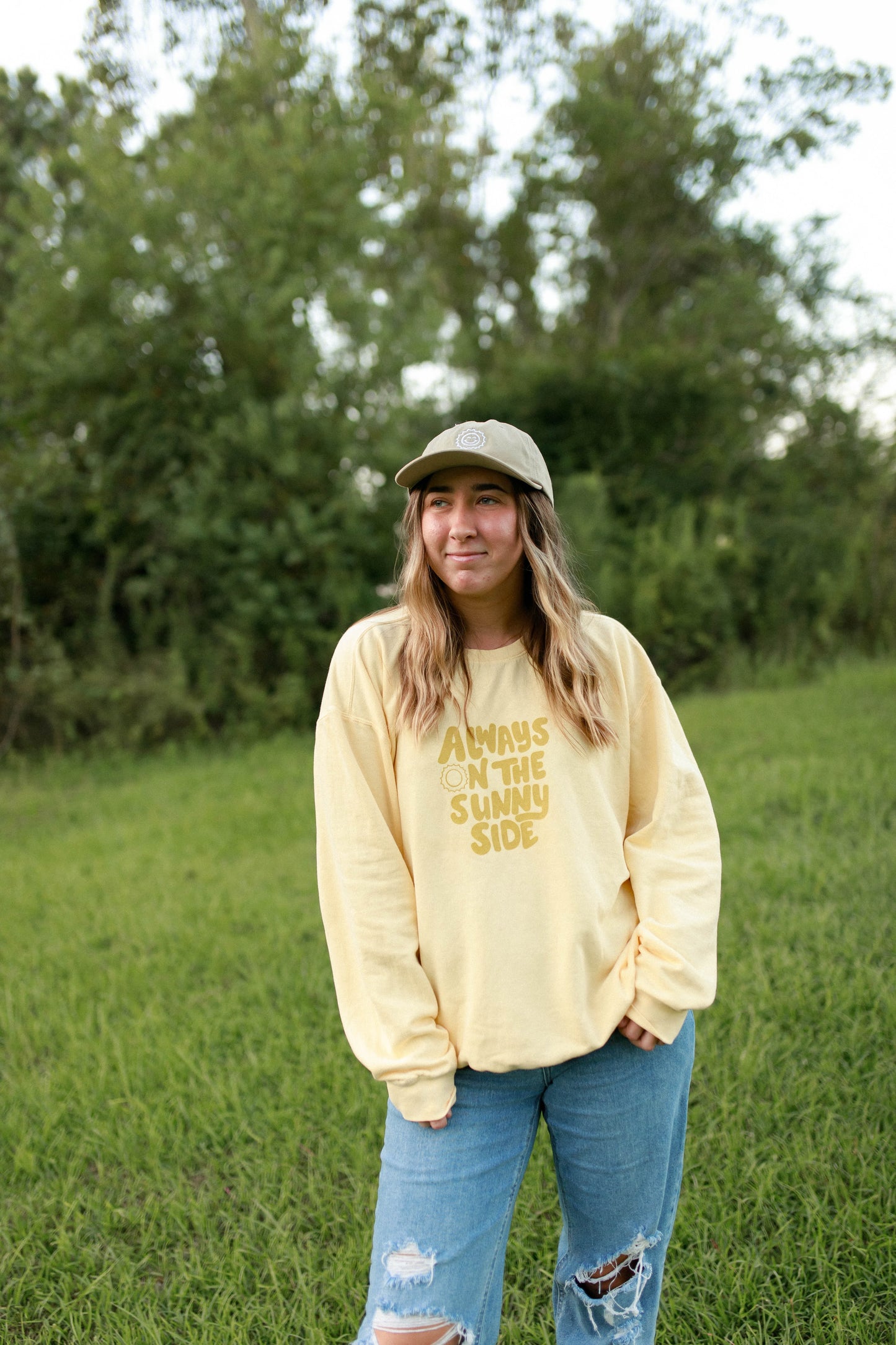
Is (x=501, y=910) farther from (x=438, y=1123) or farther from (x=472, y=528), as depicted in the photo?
(x=472, y=528)

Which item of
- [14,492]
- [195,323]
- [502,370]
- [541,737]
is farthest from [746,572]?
[541,737]

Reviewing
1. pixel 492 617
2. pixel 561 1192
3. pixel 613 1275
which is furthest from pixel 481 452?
pixel 613 1275

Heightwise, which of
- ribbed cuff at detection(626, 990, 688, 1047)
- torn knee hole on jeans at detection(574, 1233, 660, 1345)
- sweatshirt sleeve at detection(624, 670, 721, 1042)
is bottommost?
torn knee hole on jeans at detection(574, 1233, 660, 1345)

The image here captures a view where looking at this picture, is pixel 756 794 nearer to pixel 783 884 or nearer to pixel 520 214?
pixel 783 884

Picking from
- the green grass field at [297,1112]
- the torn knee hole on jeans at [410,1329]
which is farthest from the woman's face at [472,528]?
the green grass field at [297,1112]

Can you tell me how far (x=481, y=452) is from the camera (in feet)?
5.09

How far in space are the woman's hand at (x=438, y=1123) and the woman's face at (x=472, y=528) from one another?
0.86m

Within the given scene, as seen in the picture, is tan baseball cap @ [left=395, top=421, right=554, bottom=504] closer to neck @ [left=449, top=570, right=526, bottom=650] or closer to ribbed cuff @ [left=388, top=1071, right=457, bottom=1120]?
neck @ [left=449, top=570, right=526, bottom=650]

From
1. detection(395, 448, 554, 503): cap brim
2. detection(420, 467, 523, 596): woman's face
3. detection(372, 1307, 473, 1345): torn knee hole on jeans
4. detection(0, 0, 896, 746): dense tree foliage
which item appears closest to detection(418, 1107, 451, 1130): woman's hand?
detection(372, 1307, 473, 1345): torn knee hole on jeans

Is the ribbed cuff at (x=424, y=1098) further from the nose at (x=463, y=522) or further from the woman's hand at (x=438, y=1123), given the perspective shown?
the nose at (x=463, y=522)

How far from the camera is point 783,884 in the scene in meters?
4.48

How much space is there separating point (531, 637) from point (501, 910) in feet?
1.56

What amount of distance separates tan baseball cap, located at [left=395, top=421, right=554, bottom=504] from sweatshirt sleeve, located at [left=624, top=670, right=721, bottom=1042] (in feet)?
1.49

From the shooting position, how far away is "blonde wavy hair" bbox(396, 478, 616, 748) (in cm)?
160
